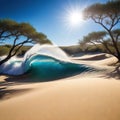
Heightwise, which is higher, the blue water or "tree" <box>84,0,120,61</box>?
"tree" <box>84,0,120,61</box>

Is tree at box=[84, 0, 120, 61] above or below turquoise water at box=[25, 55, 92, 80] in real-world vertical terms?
above

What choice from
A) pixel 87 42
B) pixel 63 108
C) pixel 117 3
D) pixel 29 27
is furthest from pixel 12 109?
pixel 87 42

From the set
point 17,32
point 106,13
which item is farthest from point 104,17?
point 17,32

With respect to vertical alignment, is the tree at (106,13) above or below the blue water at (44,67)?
above

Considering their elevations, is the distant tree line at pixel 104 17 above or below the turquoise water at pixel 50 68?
above

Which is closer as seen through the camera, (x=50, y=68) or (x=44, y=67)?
(x=50, y=68)

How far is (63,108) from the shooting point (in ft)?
17.2

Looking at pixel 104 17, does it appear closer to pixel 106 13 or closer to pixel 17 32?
pixel 106 13

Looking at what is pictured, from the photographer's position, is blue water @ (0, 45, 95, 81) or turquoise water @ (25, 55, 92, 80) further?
blue water @ (0, 45, 95, 81)

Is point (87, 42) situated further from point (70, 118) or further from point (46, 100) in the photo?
point (70, 118)

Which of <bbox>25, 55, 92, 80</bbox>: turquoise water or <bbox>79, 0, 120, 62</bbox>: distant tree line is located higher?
<bbox>79, 0, 120, 62</bbox>: distant tree line

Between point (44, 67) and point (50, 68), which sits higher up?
point (44, 67)

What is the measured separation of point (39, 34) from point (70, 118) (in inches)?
626

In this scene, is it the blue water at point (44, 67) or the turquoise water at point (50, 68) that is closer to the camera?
the turquoise water at point (50, 68)
